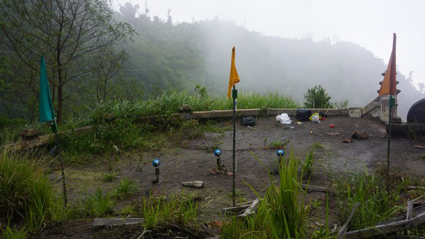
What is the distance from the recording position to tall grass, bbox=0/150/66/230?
315 centimetres

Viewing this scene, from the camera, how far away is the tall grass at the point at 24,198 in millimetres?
3154

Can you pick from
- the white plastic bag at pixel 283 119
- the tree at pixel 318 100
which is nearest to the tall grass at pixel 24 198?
the white plastic bag at pixel 283 119

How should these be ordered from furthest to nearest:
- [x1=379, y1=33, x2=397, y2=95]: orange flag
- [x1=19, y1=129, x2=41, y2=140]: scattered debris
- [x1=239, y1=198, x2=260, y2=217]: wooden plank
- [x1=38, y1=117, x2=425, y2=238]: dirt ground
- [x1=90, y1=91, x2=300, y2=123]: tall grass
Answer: [x1=90, y1=91, x2=300, y2=123]: tall grass → [x1=19, y1=129, x2=41, y2=140]: scattered debris → [x1=38, y1=117, x2=425, y2=238]: dirt ground → [x1=379, y1=33, x2=397, y2=95]: orange flag → [x1=239, y1=198, x2=260, y2=217]: wooden plank

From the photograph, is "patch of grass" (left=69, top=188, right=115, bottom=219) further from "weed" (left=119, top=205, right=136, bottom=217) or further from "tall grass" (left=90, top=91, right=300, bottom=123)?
"tall grass" (left=90, top=91, right=300, bottom=123)

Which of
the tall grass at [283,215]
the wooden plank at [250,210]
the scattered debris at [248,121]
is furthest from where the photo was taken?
the scattered debris at [248,121]

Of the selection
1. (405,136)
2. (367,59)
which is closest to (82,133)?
(405,136)

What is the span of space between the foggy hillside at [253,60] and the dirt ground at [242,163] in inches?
1277

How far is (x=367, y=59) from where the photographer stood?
105625mm

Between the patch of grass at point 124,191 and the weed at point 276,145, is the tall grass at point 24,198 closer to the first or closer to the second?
the patch of grass at point 124,191

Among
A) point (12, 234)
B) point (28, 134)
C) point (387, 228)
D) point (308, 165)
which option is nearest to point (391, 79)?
point (308, 165)

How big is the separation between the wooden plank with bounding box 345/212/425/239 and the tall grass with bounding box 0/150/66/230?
2.95 meters

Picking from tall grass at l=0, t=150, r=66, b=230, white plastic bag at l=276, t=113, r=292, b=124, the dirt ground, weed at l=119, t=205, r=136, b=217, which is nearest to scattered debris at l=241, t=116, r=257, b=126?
the dirt ground

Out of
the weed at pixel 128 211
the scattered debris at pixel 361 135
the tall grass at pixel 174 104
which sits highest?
the tall grass at pixel 174 104

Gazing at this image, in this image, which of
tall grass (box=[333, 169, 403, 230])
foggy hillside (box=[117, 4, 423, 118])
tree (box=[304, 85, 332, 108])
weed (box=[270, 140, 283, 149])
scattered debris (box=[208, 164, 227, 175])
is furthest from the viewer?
foggy hillside (box=[117, 4, 423, 118])
